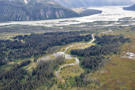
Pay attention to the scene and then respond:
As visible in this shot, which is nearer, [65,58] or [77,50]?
[65,58]

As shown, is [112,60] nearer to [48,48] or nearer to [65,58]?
[65,58]

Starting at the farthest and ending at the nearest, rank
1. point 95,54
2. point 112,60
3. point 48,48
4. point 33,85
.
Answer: point 48,48 < point 95,54 < point 112,60 < point 33,85

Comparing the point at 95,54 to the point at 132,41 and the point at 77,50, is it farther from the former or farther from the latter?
the point at 132,41

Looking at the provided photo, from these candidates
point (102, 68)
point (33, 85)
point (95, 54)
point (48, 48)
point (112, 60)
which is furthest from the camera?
point (48, 48)

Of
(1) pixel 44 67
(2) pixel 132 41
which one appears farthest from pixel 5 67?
(2) pixel 132 41

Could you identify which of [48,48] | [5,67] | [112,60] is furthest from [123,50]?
[5,67]

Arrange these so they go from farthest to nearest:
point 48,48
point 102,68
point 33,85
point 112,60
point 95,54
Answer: point 48,48, point 95,54, point 112,60, point 102,68, point 33,85

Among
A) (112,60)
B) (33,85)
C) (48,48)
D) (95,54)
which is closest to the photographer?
(33,85)

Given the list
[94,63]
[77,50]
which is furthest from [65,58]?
[94,63]

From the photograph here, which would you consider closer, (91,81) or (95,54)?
(91,81)
